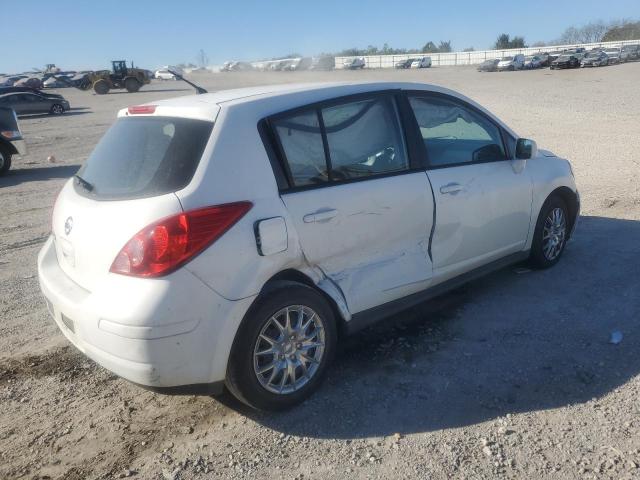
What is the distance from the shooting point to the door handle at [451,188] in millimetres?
4012

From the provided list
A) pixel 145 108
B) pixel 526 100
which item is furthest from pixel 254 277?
pixel 526 100

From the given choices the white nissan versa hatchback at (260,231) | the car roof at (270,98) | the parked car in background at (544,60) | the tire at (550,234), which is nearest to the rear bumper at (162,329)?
the white nissan versa hatchback at (260,231)

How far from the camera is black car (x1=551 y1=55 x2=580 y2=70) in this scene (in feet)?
165

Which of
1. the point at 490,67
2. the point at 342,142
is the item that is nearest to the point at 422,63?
the point at 490,67

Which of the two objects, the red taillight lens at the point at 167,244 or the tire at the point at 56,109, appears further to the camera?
the tire at the point at 56,109

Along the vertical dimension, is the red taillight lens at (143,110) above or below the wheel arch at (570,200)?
above

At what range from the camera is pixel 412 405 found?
3.32 m

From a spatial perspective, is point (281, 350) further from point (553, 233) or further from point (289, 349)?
point (553, 233)

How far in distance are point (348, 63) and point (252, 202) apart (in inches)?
3393

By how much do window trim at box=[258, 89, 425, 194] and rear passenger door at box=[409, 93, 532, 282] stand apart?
5.5 inches

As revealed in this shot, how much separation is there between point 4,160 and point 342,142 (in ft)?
35.7

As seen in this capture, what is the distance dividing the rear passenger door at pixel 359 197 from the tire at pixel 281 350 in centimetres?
24

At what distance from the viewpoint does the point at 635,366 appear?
359 cm

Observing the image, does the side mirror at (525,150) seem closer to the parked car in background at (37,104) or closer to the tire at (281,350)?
the tire at (281,350)
